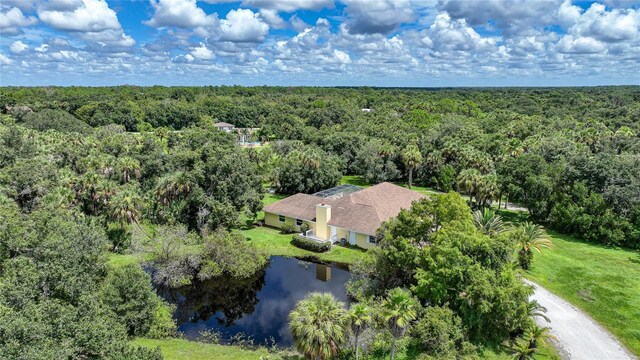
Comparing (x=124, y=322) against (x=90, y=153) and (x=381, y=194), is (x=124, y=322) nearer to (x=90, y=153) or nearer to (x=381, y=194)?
(x=381, y=194)

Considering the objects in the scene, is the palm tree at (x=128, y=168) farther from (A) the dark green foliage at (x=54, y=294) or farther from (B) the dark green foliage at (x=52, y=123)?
(B) the dark green foliage at (x=52, y=123)

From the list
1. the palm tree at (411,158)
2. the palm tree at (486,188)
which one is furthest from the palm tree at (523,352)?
the palm tree at (411,158)

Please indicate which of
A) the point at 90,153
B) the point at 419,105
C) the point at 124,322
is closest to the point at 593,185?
the point at 124,322

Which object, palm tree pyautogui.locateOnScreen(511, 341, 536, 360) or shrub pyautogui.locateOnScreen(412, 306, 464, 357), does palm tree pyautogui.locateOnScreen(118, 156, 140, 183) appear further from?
palm tree pyautogui.locateOnScreen(511, 341, 536, 360)

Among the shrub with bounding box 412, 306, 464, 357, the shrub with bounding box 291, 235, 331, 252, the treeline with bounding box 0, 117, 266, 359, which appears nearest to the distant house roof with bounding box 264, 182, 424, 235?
the shrub with bounding box 291, 235, 331, 252

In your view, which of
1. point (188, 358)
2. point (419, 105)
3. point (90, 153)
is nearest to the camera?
point (188, 358)

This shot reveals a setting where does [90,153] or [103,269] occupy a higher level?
[90,153]

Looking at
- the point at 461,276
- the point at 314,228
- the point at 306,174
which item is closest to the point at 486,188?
the point at 314,228
